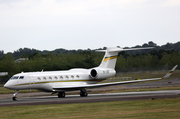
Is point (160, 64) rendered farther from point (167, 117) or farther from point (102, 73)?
point (167, 117)

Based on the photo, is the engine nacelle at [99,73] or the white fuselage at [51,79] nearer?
the white fuselage at [51,79]

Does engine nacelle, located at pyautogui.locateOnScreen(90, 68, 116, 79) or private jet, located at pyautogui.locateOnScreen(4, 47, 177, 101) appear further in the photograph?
engine nacelle, located at pyautogui.locateOnScreen(90, 68, 116, 79)

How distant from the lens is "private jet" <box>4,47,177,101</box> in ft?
91.8

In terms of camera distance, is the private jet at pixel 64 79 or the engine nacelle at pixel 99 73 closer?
the private jet at pixel 64 79

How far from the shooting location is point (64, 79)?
99.5 feet

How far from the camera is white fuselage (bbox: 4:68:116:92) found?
27.9 m

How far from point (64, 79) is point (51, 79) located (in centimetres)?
153

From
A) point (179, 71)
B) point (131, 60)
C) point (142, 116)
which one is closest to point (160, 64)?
point (179, 71)

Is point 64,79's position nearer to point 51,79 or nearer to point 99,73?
point 51,79

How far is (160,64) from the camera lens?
72.6m

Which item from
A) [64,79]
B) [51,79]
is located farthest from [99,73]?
[51,79]

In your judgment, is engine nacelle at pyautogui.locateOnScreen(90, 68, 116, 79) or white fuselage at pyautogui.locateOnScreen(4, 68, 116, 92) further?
engine nacelle at pyautogui.locateOnScreen(90, 68, 116, 79)

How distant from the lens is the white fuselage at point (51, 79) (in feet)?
91.7

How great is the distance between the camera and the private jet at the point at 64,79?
1102 inches
